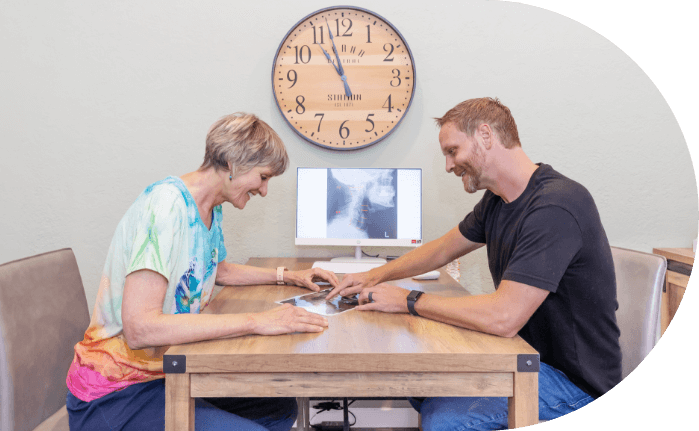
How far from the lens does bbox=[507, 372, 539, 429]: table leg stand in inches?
42.8

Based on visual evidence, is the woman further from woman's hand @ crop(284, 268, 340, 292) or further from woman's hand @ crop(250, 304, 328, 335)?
woman's hand @ crop(284, 268, 340, 292)

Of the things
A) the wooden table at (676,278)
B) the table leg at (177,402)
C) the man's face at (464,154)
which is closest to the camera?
the table leg at (177,402)

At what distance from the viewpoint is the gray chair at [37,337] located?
4.22 feet

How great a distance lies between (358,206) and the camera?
86.6 inches

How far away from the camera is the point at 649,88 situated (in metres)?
2.39

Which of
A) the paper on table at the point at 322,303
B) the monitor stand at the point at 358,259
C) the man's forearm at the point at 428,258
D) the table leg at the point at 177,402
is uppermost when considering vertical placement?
the man's forearm at the point at 428,258

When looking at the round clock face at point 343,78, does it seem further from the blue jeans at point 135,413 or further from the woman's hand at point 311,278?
the blue jeans at point 135,413

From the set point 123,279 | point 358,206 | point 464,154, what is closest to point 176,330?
point 123,279

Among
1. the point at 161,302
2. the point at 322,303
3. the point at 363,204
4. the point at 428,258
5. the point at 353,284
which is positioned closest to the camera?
the point at 161,302

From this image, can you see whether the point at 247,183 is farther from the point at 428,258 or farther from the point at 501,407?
the point at 501,407

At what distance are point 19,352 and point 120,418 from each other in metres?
0.35

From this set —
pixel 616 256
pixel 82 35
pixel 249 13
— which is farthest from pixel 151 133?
pixel 616 256

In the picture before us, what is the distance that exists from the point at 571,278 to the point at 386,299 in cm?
50

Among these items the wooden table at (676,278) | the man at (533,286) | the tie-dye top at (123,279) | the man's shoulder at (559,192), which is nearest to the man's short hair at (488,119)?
the man at (533,286)
